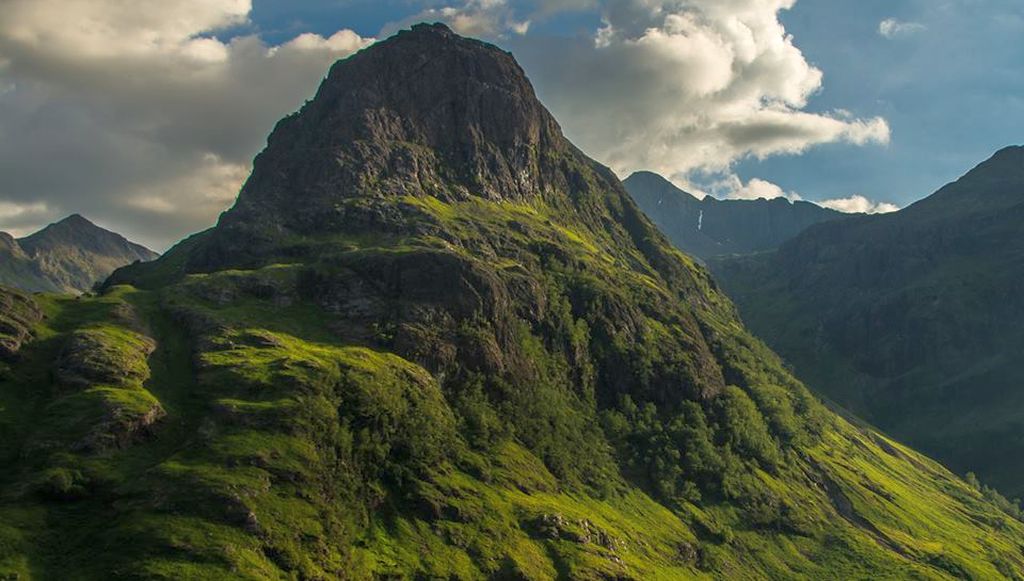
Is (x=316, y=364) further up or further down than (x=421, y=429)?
further up

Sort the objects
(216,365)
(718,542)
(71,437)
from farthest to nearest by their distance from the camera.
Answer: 1. (718,542)
2. (216,365)
3. (71,437)

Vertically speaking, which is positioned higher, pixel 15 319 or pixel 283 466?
pixel 15 319

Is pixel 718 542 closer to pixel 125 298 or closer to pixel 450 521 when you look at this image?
pixel 450 521

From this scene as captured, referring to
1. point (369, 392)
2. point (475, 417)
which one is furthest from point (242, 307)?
point (475, 417)

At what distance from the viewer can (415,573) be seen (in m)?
122

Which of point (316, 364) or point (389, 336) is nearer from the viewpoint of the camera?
point (316, 364)

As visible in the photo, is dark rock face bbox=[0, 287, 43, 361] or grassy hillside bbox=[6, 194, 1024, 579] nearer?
grassy hillside bbox=[6, 194, 1024, 579]

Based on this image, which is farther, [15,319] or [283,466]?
[15,319]

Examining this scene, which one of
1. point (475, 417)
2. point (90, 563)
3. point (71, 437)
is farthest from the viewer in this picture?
point (475, 417)

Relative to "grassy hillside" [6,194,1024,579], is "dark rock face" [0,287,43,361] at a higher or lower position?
higher

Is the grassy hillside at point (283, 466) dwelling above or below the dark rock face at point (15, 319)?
below

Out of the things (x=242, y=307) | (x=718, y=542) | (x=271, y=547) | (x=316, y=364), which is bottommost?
(x=718, y=542)

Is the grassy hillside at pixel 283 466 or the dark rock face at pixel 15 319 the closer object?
the grassy hillside at pixel 283 466

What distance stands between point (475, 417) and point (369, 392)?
3338cm
